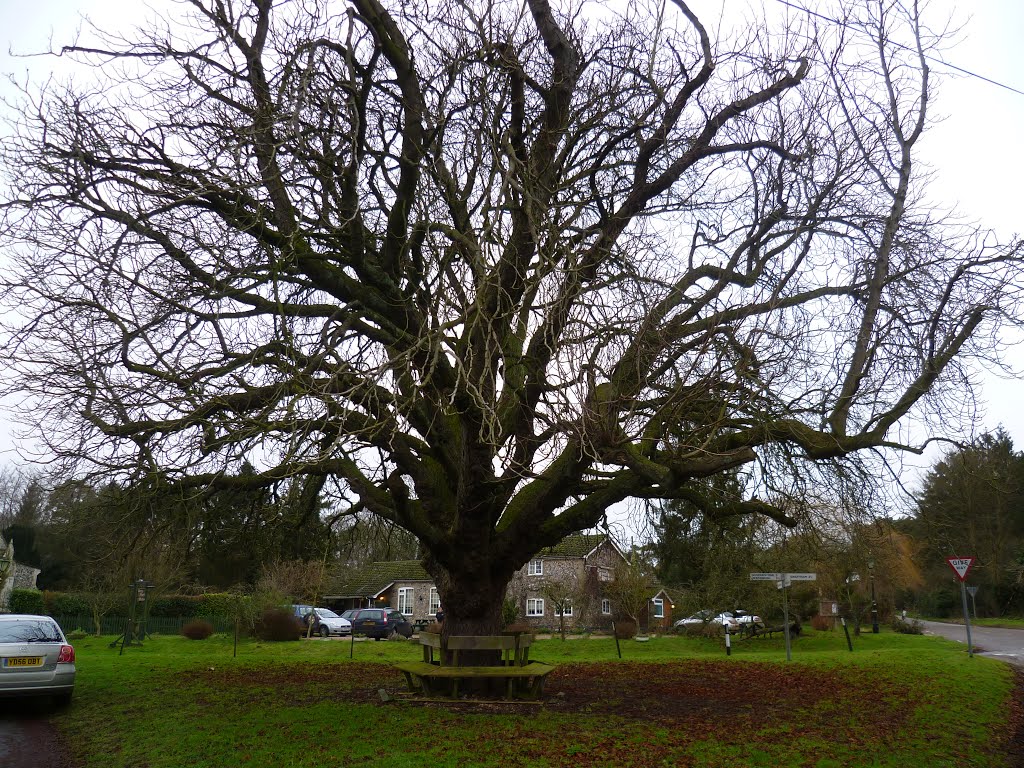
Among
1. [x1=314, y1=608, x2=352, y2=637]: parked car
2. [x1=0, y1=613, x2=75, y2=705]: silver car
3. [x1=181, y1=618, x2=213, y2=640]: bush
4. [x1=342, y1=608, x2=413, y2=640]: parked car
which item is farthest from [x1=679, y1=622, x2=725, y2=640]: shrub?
[x1=0, y1=613, x2=75, y2=705]: silver car

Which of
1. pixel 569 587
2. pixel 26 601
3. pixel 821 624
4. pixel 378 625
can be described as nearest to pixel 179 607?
pixel 26 601

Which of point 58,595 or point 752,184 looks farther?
point 58,595

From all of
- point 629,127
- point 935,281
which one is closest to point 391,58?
point 629,127

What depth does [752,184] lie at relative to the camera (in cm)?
1105

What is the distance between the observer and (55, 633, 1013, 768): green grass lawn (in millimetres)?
7941

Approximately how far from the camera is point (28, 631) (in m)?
11.5

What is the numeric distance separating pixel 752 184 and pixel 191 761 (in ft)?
33.7

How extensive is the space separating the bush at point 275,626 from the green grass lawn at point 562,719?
13.3 m

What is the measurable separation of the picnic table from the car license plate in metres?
5.31

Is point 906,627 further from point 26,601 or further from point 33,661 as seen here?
point 26,601

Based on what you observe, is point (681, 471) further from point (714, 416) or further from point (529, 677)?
point (529, 677)

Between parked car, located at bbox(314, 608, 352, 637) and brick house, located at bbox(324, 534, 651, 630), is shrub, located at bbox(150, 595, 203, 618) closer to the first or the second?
parked car, located at bbox(314, 608, 352, 637)

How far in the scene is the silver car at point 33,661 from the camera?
10859mm

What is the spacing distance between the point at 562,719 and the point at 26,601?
36822 mm
